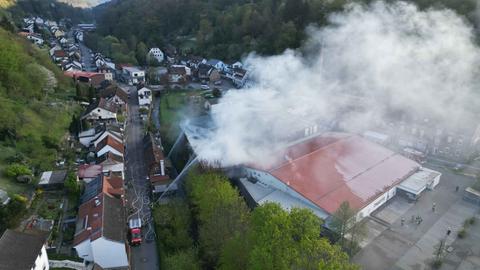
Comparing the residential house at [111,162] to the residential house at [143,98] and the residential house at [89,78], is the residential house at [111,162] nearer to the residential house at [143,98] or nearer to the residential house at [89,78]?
the residential house at [143,98]

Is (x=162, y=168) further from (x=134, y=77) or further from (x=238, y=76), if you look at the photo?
(x=134, y=77)

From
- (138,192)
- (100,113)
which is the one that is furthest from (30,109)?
(138,192)

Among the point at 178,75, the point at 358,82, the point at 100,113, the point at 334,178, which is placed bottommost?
the point at 334,178

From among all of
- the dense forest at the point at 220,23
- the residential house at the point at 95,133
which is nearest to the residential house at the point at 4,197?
the residential house at the point at 95,133

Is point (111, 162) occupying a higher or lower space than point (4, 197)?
lower

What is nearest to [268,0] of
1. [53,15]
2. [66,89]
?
→ [66,89]

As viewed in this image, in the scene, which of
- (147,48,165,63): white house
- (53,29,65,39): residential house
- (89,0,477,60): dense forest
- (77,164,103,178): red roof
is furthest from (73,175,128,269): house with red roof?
(53,29,65,39): residential house

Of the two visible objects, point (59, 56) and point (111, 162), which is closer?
point (111, 162)
